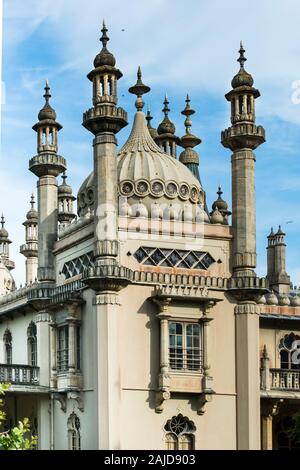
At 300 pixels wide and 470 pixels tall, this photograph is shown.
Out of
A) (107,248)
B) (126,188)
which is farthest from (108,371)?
(126,188)

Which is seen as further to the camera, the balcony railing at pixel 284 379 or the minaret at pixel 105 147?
the balcony railing at pixel 284 379

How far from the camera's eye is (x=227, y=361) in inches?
1325

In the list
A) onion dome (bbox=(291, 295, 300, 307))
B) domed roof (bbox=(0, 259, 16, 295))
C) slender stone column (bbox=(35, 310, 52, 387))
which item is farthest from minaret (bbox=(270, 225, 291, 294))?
domed roof (bbox=(0, 259, 16, 295))

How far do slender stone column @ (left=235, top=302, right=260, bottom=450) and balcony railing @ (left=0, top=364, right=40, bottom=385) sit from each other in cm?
704

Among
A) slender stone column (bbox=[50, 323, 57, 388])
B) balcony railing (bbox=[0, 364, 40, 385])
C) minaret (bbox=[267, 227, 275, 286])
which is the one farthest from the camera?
minaret (bbox=[267, 227, 275, 286])

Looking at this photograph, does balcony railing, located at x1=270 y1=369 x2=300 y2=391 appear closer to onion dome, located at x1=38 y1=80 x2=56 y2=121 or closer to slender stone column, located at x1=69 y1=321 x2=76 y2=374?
slender stone column, located at x1=69 y1=321 x2=76 y2=374

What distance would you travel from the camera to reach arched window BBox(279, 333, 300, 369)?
3831 centimetres

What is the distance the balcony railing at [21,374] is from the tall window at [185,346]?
548 centimetres

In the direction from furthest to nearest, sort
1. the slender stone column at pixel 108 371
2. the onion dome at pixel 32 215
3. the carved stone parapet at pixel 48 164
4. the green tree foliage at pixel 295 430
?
the onion dome at pixel 32 215 < the carved stone parapet at pixel 48 164 < the green tree foliage at pixel 295 430 < the slender stone column at pixel 108 371

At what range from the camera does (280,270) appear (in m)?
41.9

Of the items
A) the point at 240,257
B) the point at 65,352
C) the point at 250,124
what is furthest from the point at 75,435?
the point at 250,124

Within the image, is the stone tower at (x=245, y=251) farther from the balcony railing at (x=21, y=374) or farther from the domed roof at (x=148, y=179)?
the balcony railing at (x=21, y=374)

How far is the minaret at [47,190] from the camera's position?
36.4m

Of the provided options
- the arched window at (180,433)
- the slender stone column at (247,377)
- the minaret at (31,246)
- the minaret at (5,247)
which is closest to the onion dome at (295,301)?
the slender stone column at (247,377)
